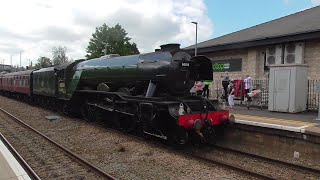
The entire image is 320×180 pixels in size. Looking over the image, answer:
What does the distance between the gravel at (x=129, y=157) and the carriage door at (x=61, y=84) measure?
3.59 meters

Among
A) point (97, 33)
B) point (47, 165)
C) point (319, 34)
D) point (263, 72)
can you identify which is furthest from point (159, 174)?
point (97, 33)

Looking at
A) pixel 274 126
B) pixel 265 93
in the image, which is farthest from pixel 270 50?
pixel 274 126

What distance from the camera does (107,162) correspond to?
28.2ft

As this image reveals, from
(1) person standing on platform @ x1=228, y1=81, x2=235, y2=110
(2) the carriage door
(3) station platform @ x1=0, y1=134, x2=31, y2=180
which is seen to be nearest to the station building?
(1) person standing on platform @ x1=228, y1=81, x2=235, y2=110

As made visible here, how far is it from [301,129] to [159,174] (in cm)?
380

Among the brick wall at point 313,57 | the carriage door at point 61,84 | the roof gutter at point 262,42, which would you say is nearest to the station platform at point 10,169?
the carriage door at point 61,84

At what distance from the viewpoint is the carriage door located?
16797 millimetres

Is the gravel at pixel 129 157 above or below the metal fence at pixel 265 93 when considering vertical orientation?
below

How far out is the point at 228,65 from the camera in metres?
21.0

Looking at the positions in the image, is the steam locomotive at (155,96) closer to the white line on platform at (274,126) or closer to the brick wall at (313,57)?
the white line on platform at (274,126)

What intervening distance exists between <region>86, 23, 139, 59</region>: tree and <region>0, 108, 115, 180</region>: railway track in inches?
2557

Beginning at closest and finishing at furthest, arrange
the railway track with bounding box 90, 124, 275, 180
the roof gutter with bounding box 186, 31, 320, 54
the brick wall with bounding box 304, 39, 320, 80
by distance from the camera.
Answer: the railway track with bounding box 90, 124, 275, 180, the roof gutter with bounding box 186, 31, 320, 54, the brick wall with bounding box 304, 39, 320, 80

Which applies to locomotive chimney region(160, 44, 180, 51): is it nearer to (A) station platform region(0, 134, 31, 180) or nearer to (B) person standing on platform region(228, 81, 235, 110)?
(A) station platform region(0, 134, 31, 180)

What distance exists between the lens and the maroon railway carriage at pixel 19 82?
2477 cm
